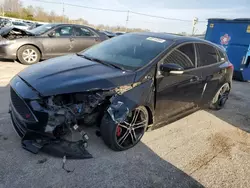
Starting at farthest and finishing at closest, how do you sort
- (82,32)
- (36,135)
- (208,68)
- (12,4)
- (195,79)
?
(12,4) → (82,32) → (208,68) → (195,79) → (36,135)

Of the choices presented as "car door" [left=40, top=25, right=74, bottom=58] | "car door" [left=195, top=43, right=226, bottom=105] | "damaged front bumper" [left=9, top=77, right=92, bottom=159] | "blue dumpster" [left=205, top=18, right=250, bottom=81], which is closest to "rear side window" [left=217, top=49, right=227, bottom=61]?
"car door" [left=195, top=43, right=226, bottom=105]

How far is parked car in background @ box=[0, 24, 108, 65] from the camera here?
6.49 metres

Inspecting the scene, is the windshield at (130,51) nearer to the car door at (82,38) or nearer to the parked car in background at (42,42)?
the parked car in background at (42,42)

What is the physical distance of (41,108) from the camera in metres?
2.28

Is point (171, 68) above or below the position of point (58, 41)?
above

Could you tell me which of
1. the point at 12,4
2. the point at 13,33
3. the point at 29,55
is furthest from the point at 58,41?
the point at 12,4

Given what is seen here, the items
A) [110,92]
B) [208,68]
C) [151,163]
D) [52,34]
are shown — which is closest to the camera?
[110,92]

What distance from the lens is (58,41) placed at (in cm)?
712

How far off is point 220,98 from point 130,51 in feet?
8.70

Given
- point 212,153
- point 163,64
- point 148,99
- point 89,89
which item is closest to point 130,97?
point 148,99

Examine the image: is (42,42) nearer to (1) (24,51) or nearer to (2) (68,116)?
(1) (24,51)

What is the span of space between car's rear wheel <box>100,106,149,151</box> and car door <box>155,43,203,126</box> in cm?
30

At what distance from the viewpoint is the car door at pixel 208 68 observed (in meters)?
3.72

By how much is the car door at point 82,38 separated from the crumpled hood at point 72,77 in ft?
15.6
